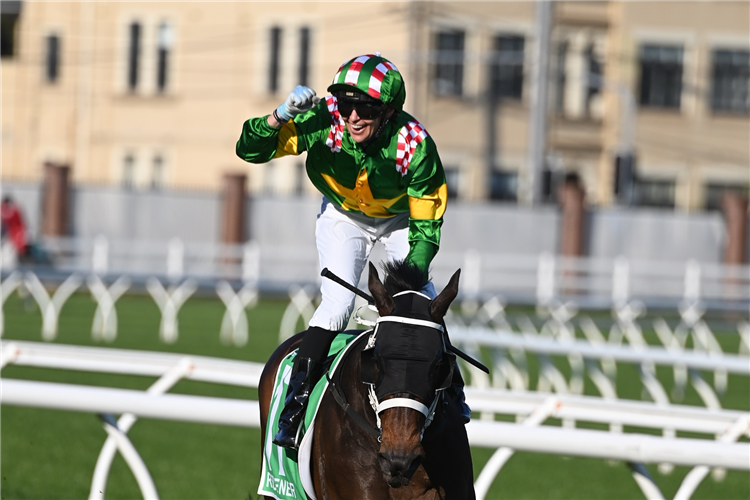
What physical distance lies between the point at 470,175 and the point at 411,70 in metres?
3.11

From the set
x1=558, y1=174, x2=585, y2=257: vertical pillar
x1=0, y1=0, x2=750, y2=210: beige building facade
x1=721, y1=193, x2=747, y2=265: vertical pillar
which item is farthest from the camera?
x1=0, y1=0, x2=750, y2=210: beige building facade

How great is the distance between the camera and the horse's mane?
3777 millimetres

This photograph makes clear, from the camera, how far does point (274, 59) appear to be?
32531 mm

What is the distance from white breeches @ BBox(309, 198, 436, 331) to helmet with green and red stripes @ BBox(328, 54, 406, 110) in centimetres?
58

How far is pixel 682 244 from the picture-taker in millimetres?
→ 26625

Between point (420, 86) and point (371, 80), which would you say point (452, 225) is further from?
point (371, 80)

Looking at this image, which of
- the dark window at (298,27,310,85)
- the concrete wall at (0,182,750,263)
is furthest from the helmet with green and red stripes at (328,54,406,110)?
the dark window at (298,27,310,85)

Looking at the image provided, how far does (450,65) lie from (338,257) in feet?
91.4

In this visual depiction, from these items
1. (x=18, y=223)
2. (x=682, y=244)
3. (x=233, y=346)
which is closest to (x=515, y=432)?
(x=233, y=346)

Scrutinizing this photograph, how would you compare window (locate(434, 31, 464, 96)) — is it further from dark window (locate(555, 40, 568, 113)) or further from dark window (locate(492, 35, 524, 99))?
dark window (locate(555, 40, 568, 113))

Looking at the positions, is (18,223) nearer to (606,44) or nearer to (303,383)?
(303,383)

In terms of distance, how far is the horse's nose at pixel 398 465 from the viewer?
3.33m

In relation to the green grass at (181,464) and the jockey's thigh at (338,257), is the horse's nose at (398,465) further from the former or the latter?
the green grass at (181,464)

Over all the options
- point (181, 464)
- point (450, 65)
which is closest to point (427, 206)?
point (181, 464)
